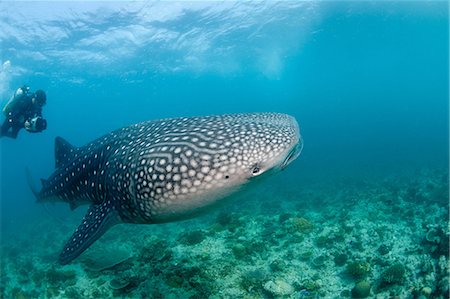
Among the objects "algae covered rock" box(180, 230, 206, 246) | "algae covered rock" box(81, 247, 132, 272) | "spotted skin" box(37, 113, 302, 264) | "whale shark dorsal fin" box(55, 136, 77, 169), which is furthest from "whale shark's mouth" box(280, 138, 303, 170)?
"algae covered rock" box(81, 247, 132, 272)

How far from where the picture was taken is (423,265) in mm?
6305

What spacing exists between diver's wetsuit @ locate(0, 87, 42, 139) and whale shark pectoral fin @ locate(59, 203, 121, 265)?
33.4ft

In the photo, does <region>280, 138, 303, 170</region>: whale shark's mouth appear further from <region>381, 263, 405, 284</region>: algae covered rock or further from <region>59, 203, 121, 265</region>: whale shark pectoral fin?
<region>381, 263, 405, 284</region>: algae covered rock

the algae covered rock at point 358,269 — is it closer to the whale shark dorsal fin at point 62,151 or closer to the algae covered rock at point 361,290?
the algae covered rock at point 361,290

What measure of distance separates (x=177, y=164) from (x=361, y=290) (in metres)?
4.11

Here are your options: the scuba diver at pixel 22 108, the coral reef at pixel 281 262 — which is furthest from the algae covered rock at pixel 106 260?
the scuba diver at pixel 22 108

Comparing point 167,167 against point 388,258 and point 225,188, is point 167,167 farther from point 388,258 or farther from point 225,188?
point 388,258

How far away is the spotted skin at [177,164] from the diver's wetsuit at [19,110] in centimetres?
970

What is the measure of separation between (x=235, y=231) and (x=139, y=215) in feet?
17.5

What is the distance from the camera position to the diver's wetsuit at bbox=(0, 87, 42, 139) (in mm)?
13047

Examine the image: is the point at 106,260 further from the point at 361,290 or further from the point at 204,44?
the point at 204,44

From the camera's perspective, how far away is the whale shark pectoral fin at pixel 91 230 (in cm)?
474

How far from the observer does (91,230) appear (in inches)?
192

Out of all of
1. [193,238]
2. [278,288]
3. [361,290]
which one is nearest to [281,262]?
[278,288]
